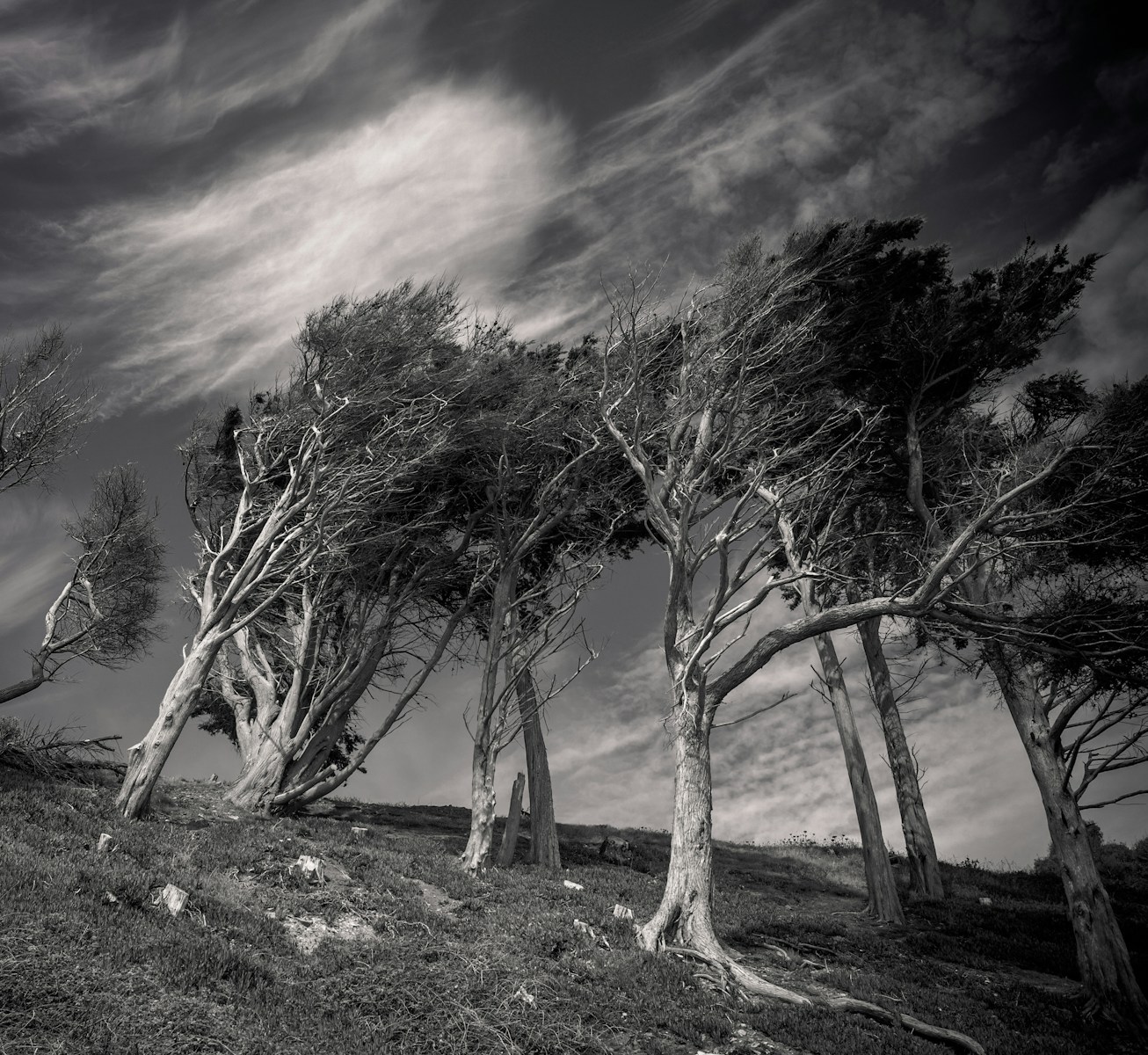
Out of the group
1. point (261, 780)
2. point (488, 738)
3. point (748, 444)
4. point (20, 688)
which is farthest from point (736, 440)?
point (20, 688)

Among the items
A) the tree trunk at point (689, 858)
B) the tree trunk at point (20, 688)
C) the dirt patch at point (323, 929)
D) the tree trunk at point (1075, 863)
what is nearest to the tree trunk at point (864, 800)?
the tree trunk at point (1075, 863)

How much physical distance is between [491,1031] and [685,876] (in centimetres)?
398

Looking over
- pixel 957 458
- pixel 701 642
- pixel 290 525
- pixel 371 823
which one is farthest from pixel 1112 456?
pixel 371 823

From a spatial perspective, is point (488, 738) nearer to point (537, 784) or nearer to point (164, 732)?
point (537, 784)

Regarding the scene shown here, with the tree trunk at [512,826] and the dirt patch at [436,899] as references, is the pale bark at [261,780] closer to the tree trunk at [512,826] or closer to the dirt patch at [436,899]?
the tree trunk at [512,826]

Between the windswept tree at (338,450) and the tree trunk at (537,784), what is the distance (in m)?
2.52

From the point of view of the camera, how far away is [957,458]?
53.3 feet

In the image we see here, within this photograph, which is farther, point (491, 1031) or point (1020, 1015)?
point (1020, 1015)

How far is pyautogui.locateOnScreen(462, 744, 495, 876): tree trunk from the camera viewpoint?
580 inches

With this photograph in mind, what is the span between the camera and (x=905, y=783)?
18531 mm

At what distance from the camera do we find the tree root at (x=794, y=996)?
8500mm

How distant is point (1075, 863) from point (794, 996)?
18.8ft

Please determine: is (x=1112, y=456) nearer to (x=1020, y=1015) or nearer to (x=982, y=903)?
(x=1020, y=1015)

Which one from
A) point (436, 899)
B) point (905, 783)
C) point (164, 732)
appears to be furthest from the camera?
point (905, 783)
